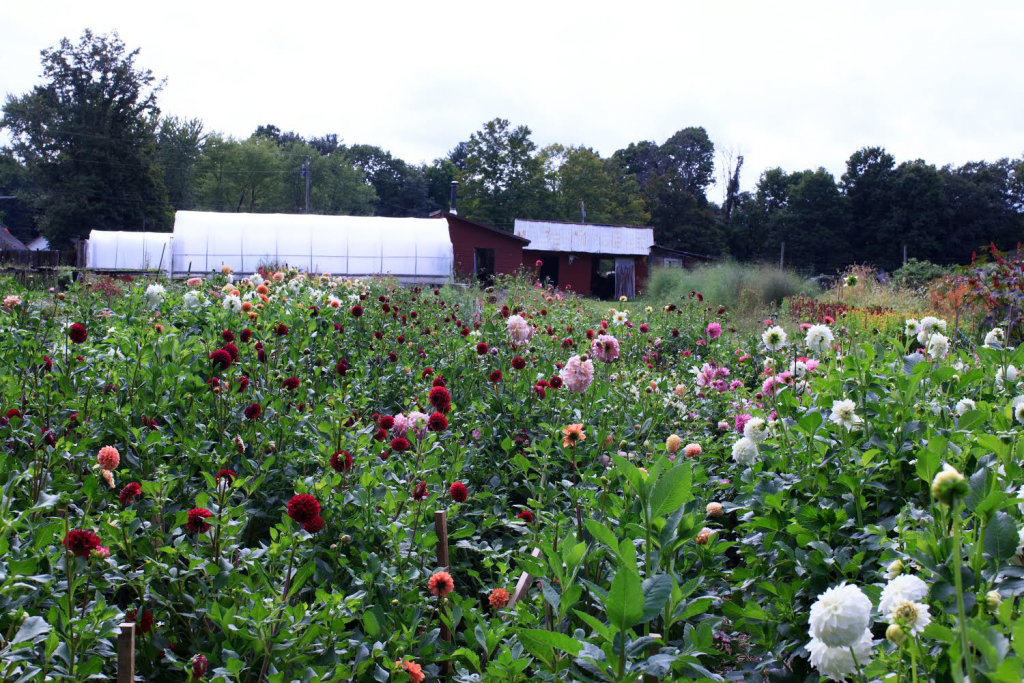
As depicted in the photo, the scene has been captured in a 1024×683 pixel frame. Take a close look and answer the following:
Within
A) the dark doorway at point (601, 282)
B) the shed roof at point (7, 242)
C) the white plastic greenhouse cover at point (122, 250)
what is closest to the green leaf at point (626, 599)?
the white plastic greenhouse cover at point (122, 250)

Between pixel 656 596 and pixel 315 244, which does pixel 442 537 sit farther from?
pixel 315 244

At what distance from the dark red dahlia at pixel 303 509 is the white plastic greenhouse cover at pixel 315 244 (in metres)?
22.0

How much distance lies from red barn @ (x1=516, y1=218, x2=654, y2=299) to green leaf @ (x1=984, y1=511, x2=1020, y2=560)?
107ft

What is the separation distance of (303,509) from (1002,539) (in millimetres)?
1286

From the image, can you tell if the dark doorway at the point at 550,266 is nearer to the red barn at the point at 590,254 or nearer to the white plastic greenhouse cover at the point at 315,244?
the red barn at the point at 590,254

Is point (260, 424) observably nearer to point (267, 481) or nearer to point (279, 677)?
point (267, 481)

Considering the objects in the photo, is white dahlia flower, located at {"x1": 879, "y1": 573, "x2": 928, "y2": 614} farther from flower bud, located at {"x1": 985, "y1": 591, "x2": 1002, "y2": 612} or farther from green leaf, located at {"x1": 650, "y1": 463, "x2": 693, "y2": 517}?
green leaf, located at {"x1": 650, "y1": 463, "x2": 693, "y2": 517}

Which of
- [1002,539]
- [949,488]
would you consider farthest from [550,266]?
[949,488]

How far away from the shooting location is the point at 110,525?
1680 millimetres

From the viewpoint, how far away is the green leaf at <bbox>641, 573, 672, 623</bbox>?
3.93 ft

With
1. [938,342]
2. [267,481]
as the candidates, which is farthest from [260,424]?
[938,342]

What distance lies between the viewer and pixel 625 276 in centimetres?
3525

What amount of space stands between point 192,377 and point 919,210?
5560 cm

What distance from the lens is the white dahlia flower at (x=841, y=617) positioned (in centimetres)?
98
